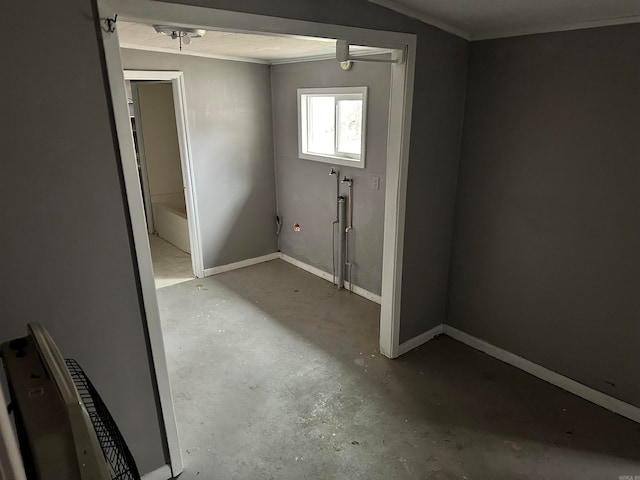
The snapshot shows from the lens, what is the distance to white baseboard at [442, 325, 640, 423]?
2.50 metres

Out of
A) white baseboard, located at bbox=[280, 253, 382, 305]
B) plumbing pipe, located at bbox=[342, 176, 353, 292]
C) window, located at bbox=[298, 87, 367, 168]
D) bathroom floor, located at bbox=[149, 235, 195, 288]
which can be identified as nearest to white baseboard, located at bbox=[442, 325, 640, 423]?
white baseboard, located at bbox=[280, 253, 382, 305]

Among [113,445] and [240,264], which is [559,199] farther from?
[240,264]

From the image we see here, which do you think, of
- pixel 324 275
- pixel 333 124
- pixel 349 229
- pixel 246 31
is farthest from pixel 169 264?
pixel 246 31

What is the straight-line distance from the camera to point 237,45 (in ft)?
10.8

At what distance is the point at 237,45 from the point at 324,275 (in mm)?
2339

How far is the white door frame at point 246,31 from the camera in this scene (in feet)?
5.32

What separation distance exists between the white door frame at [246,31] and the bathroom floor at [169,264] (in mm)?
2430

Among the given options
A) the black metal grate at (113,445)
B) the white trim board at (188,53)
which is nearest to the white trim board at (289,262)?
the white trim board at (188,53)

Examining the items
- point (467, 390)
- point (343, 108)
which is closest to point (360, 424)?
point (467, 390)

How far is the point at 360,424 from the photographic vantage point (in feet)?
8.09

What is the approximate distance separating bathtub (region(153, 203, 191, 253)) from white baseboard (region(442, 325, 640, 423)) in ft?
10.8

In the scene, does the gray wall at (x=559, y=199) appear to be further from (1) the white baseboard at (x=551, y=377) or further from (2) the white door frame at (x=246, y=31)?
(2) the white door frame at (x=246, y=31)

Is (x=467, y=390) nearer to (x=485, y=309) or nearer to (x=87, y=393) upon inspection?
(x=485, y=309)

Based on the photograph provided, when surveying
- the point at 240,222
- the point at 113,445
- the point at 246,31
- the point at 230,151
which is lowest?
the point at 240,222
